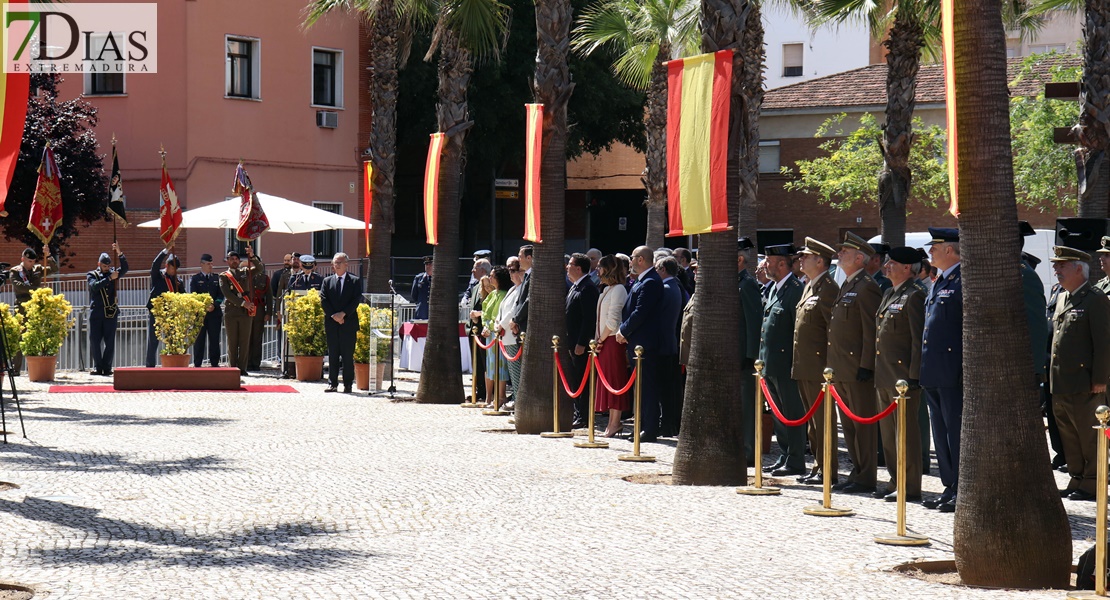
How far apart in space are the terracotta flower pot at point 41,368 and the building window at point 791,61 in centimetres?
4563

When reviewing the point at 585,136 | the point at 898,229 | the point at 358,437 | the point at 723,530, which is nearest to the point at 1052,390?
the point at 723,530

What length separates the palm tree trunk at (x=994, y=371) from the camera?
7.63 meters

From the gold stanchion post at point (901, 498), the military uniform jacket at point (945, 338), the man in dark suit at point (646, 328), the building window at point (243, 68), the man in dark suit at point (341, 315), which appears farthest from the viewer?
the building window at point (243, 68)

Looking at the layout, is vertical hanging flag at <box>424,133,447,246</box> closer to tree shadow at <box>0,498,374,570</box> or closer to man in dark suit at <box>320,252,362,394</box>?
man in dark suit at <box>320,252,362,394</box>

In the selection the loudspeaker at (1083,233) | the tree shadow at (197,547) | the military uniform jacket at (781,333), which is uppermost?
the loudspeaker at (1083,233)

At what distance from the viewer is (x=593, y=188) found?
5084 cm

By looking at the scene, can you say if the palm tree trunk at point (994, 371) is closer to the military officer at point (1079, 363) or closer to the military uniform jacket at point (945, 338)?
the military uniform jacket at point (945, 338)

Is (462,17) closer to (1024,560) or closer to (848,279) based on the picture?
(848,279)

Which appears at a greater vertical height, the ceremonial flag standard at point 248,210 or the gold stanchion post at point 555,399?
the ceremonial flag standard at point 248,210

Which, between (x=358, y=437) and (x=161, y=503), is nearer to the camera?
(x=161, y=503)

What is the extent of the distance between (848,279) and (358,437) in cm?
581

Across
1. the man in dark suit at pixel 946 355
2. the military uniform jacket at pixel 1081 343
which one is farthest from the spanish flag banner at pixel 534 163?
the military uniform jacket at pixel 1081 343

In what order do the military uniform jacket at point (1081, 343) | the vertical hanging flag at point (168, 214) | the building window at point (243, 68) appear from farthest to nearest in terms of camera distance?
the building window at point (243, 68) < the vertical hanging flag at point (168, 214) < the military uniform jacket at point (1081, 343)

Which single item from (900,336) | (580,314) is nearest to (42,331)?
(580,314)
